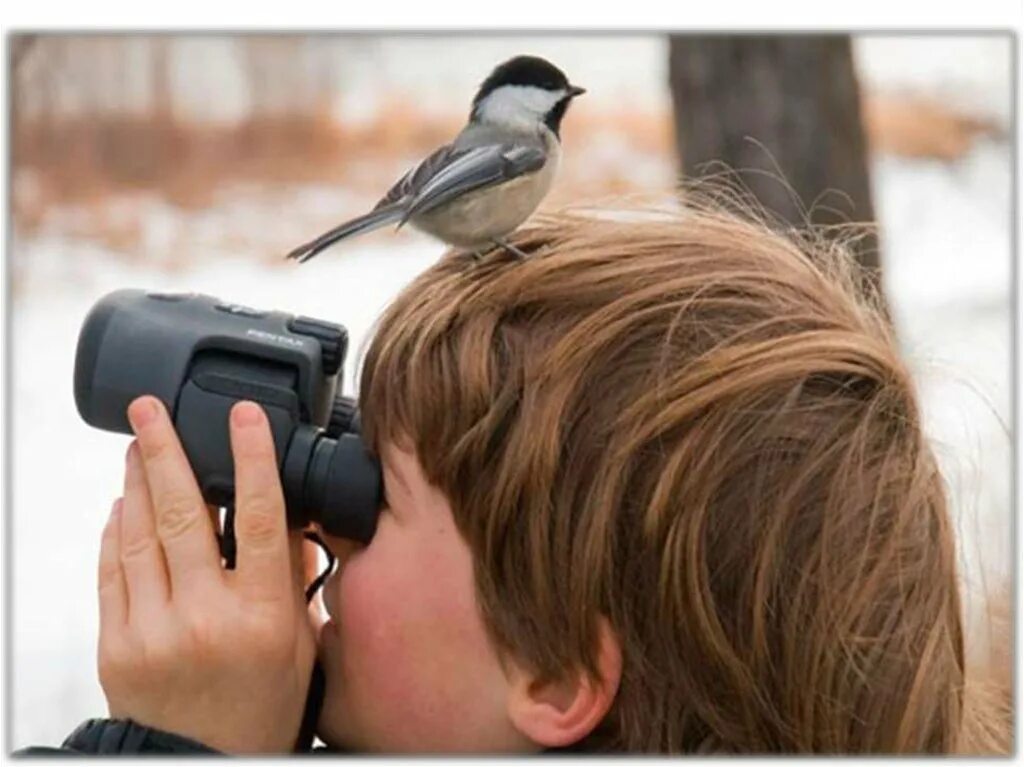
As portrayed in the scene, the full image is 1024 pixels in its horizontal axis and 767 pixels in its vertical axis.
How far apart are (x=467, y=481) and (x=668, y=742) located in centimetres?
18

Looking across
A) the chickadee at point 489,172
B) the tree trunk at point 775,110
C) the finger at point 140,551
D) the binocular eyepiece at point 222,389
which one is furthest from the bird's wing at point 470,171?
the tree trunk at point 775,110

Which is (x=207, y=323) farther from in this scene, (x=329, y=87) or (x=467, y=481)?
(x=329, y=87)

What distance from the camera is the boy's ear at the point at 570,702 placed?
3.20 ft

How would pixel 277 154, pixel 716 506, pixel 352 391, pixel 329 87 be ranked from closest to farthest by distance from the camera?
pixel 716 506, pixel 352 391, pixel 329 87, pixel 277 154

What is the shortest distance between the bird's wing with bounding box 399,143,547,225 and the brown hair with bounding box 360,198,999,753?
0.21 ft

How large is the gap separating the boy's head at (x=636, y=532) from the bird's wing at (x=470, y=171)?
6 centimetres

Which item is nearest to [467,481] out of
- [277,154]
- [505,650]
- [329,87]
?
[505,650]

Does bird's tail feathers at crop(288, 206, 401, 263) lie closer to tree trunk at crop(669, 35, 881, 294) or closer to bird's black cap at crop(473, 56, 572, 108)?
bird's black cap at crop(473, 56, 572, 108)

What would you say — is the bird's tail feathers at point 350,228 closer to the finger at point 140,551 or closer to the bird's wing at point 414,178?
the bird's wing at point 414,178

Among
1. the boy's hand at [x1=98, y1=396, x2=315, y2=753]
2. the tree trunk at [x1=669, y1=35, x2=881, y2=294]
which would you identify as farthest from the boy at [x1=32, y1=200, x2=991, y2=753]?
the tree trunk at [x1=669, y1=35, x2=881, y2=294]

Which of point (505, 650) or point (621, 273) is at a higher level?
point (621, 273)

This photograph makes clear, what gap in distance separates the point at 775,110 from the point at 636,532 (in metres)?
1.21

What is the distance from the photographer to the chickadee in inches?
40.9

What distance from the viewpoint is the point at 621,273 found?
1.01 meters
